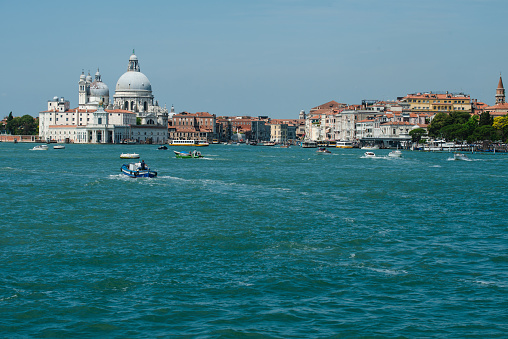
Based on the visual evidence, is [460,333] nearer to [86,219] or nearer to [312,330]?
[312,330]

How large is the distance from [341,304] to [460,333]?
1.83 metres

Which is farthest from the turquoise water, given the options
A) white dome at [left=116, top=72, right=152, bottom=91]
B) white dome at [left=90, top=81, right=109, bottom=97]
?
white dome at [left=116, top=72, right=152, bottom=91]

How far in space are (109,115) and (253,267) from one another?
113252mm

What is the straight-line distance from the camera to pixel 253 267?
1292cm

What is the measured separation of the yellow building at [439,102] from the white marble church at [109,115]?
4718 cm

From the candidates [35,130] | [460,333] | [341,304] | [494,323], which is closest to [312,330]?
[341,304]

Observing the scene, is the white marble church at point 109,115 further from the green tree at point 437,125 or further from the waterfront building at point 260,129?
the green tree at point 437,125

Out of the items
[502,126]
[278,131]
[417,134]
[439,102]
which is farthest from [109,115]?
[502,126]

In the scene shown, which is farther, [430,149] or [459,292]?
[430,149]

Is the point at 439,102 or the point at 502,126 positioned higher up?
the point at 439,102

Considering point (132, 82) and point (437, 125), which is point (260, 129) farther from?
point (437, 125)

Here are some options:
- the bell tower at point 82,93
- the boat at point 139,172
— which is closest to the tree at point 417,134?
the boat at point 139,172

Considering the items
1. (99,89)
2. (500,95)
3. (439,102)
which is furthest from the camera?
(99,89)

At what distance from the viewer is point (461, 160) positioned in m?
54.8
